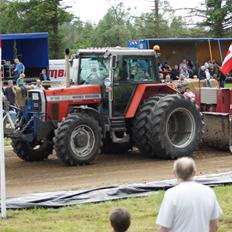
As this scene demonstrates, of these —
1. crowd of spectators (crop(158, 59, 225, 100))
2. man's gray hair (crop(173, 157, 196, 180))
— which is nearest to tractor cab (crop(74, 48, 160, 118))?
man's gray hair (crop(173, 157, 196, 180))

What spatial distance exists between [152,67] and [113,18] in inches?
1767

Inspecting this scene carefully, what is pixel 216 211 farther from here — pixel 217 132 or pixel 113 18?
pixel 113 18

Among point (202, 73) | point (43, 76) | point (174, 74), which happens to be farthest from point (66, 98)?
point (202, 73)

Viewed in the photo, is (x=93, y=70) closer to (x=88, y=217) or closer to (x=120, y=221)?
(x=88, y=217)

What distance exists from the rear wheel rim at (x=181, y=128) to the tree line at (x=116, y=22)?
28782 mm

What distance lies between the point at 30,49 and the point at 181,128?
48.1 feet

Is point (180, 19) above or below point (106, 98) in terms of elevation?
above

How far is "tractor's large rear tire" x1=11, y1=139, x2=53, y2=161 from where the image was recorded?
538 inches

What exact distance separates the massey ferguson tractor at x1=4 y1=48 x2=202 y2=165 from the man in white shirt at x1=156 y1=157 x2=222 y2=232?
24.2 ft

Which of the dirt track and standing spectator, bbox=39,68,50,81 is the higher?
standing spectator, bbox=39,68,50,81

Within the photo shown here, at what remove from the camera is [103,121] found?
13227 mm

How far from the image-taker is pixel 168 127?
1384cm

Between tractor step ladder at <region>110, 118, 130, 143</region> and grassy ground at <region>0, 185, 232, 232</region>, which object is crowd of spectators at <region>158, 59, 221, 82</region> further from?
grassy ground at <region>0, 185, 232, 232</region>

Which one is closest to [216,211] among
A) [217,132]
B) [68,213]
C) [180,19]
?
[68,213]
